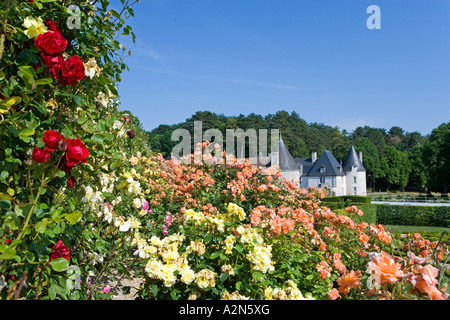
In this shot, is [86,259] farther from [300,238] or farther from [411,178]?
[411,178]

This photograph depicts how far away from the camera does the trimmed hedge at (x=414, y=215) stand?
2122 cm

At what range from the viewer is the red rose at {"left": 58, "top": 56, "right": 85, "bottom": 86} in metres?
1.48

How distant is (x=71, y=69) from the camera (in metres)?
1.49

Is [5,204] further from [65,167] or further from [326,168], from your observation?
[326,168]

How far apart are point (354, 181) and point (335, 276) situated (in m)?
44.1

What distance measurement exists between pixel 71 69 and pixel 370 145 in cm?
7141

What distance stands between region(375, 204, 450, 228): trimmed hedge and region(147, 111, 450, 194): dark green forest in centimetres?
1875

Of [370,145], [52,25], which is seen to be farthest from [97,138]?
[370,145]

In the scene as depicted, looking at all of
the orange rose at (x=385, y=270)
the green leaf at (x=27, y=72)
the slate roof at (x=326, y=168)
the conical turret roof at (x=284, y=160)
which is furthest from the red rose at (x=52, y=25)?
the slate roof at (x=326, y=168)

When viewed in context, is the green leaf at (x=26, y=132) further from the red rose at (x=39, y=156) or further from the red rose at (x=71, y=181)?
the red rose at (x=71, y=181)

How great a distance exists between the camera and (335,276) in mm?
2586

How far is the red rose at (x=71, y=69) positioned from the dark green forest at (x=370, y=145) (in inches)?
1545

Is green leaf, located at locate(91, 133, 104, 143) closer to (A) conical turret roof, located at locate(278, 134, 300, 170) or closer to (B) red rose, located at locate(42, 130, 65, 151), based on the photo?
(B) red rose, located at locate(42, 130, 65, 151)
